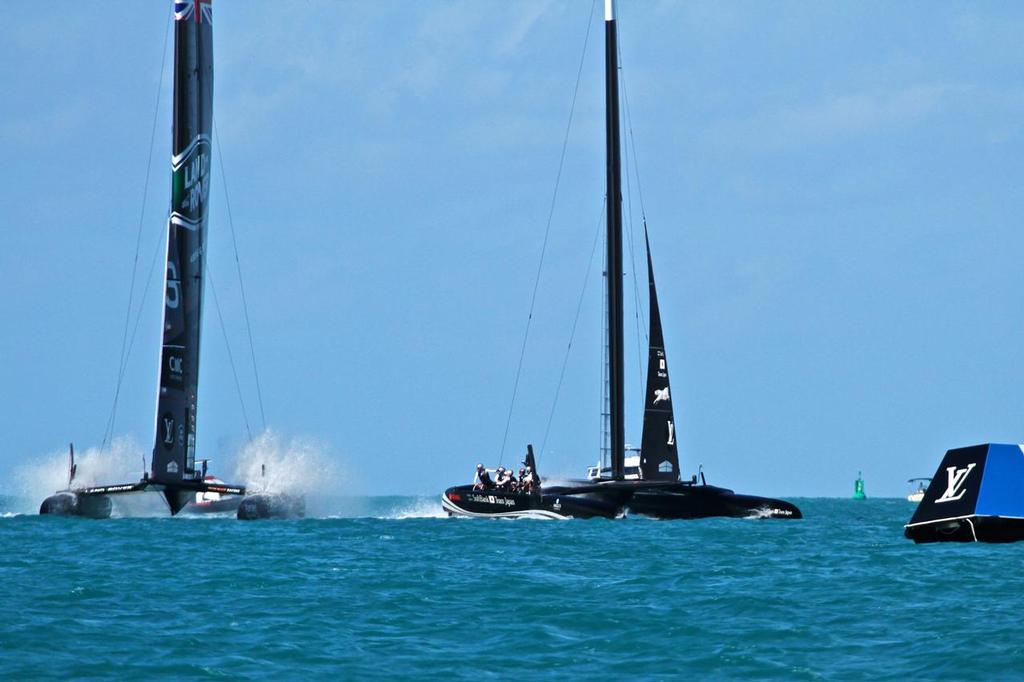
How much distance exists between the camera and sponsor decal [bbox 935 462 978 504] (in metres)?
29.0

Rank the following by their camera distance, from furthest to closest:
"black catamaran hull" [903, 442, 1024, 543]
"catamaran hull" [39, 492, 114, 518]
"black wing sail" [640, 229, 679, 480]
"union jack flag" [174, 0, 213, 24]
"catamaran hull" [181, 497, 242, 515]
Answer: "catamaran hull" [181, 497, 242, 515]
"black wing sail" [640, 229, 679, 480]
"union jack flag" [174, 0, 213, 24]
"catamaran hull" [39, 492, 114, 518]
"black catamaran hull" [903, 442, 1024, 543]

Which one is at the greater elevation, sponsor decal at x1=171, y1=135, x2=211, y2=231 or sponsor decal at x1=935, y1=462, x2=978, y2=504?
sponsor decal at x1=171, y1=135, x2=211, y2=231

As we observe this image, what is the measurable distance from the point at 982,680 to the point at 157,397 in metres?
29.9

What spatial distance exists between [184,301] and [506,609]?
23912mm

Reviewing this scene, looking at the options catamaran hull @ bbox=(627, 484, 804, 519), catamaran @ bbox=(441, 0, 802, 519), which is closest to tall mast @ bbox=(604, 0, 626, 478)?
catamaran @ bbox=(441, 0, 802, 519)

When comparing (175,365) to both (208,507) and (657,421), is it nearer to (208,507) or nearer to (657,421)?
(208,507)

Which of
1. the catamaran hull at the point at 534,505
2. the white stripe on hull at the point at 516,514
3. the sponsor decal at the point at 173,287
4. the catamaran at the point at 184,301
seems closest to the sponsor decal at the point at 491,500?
the catamaran hull at the point at 534,505

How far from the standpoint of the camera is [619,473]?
1898 inches

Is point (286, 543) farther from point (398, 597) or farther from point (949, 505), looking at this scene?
point (949, 505)

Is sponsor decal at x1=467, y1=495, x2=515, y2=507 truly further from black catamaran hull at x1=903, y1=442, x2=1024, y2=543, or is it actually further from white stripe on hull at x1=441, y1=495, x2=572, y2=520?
black catamaran hull at x1=903, y1=442, x2=1024, y2=543

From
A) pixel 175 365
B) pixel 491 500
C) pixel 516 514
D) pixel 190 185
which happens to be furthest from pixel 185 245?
pixel 516 514

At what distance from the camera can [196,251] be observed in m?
42.6

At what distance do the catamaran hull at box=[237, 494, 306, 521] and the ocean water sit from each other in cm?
794

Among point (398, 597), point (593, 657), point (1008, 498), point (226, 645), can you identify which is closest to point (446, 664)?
point (593, 657)
